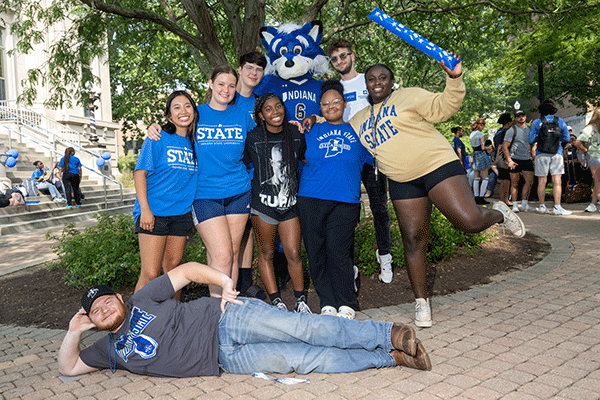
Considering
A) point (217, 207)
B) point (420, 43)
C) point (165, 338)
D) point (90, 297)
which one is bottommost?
point (165, 338)

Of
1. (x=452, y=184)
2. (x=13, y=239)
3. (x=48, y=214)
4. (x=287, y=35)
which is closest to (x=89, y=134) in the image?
(x=48, y=214)

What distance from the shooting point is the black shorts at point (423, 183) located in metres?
3.67

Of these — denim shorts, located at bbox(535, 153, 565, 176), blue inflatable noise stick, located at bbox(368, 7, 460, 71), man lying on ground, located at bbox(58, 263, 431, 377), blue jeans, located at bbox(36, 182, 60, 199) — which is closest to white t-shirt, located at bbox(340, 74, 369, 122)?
blue inflatable noise stick, located at bbox(368, 7, 460, 71)

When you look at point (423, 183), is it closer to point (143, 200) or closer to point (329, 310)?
point (329, 310)

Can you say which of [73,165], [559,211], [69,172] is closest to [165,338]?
[559,211]

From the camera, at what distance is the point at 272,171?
4008 millimetres

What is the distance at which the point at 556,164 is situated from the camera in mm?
9398

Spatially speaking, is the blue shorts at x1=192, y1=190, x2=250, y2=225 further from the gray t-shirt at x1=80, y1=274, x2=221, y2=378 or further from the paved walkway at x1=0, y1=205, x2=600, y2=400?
the paved walkway at x1=0, y1=205, x2=600, y2=400

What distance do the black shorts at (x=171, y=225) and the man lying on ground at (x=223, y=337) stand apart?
0.76 metres

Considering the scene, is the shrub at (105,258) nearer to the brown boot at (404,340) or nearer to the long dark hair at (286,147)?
the long dark hair at (286,147)

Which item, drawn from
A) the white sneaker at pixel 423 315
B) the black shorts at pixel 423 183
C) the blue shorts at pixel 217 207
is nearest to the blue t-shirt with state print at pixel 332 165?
the black shorts at pixel 423 183

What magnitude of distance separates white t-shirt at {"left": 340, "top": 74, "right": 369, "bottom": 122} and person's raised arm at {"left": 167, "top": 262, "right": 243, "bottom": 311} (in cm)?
233

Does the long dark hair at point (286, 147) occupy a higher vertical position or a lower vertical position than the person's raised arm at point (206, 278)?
higher

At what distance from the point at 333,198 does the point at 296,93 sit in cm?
133
